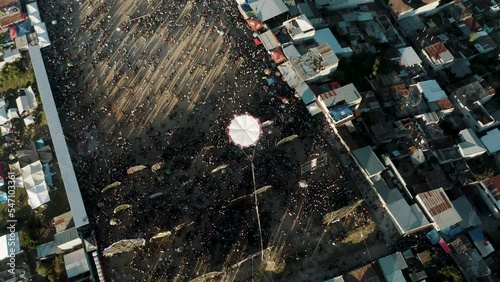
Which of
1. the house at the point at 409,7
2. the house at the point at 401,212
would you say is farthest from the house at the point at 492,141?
the house at the point at 409,7

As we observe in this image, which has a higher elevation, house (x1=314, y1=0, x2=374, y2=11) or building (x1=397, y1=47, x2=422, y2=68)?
house (x1=314, y1=0, x2=374, y2=11)

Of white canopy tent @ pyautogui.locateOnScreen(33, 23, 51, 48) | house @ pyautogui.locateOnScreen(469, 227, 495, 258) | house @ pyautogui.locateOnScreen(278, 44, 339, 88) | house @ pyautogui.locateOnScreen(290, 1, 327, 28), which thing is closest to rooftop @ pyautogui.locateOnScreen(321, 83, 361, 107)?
house @ pyautogui.locateOnScreen(278, 44, 339, 88)

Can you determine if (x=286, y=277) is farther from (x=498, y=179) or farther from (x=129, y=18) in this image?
(x=129, y=18)

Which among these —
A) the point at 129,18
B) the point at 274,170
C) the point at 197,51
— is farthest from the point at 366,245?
the point at 129,18

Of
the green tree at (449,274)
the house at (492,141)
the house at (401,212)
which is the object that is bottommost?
the green tree at (449,274)

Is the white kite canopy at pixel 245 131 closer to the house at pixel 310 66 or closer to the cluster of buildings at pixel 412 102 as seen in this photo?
the cluster of buildings at pixel 412 102

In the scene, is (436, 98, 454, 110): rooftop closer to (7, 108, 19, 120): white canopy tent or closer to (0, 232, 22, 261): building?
(0, 232, 22, 261): building
